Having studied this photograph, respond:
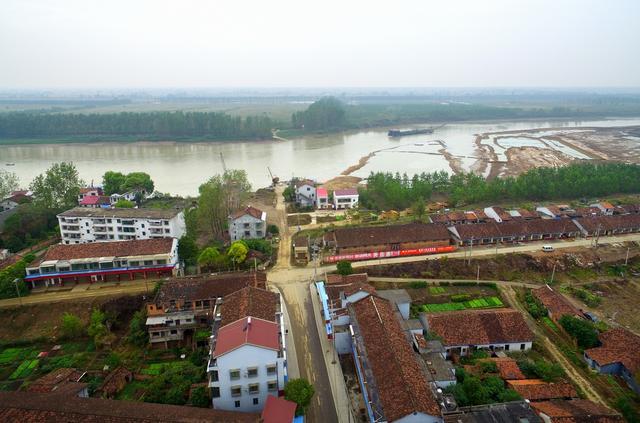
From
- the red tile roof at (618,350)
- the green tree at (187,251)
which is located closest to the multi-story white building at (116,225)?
the green tree at (187,251)

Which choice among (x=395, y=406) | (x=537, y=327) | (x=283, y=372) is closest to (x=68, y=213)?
(x=283, y=372)

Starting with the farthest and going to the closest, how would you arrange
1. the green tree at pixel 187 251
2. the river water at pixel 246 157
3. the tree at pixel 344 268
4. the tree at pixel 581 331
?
the river water at pixel 246 157 → the green tree at pixel 187 251 → the tree at pixel 344 268 → the tree at pixel 581 331

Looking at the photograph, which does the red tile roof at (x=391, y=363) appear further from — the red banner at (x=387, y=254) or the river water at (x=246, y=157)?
A: the river water at (x=246, y=157)

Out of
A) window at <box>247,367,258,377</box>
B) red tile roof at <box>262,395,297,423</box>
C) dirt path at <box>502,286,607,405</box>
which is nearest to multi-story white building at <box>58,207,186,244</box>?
window at <box>247,367,258,377</box>

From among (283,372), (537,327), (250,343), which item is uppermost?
(250,343)

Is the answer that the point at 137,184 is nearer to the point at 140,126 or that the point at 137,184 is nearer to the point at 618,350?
the point at 618,350

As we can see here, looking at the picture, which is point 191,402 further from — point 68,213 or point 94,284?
point 68,213

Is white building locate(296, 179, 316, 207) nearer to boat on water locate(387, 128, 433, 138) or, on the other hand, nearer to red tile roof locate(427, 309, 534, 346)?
red tile roof locate(427, 309, 534, 346)
